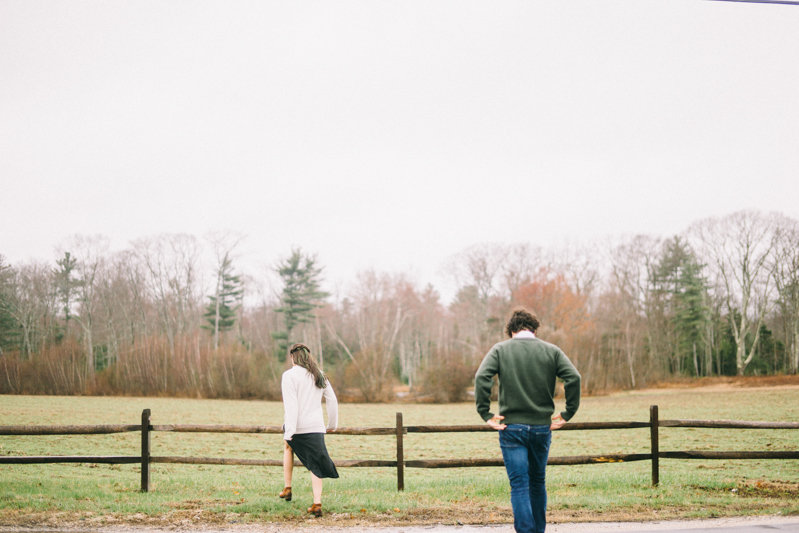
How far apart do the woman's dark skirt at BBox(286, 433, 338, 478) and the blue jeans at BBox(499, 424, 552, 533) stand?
2.47m

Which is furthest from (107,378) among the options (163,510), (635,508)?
(635,508)

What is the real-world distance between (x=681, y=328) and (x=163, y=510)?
6060 centimetres

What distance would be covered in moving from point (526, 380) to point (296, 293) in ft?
184

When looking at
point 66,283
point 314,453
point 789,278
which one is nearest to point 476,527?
point 314,453

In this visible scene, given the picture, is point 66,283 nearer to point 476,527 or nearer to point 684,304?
point 476,527

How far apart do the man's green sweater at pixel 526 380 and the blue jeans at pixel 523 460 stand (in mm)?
83

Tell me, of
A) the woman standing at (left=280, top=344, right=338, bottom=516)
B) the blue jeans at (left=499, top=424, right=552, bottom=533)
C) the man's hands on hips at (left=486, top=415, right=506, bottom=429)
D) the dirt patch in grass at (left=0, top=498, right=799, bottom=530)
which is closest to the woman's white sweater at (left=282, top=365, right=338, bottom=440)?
the woman standing at (left=280, top=344, right=338, bottom=516)

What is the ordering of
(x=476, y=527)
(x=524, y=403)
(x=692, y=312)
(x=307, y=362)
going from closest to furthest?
(x=524, y=403) → (x=476, y=527) → (x=307, y=362) → (x=692, y=312)

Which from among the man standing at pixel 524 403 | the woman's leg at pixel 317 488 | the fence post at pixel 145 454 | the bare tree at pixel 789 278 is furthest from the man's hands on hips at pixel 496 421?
the bare tree at pixel 789 278

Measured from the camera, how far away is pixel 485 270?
65750mm

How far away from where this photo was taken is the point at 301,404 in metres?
6.46

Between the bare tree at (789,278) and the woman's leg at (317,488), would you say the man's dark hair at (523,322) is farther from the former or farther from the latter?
the bare tree at (789,278)

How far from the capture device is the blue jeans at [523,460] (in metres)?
4.64

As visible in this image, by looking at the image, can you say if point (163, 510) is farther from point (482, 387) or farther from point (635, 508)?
point (635, 508)
